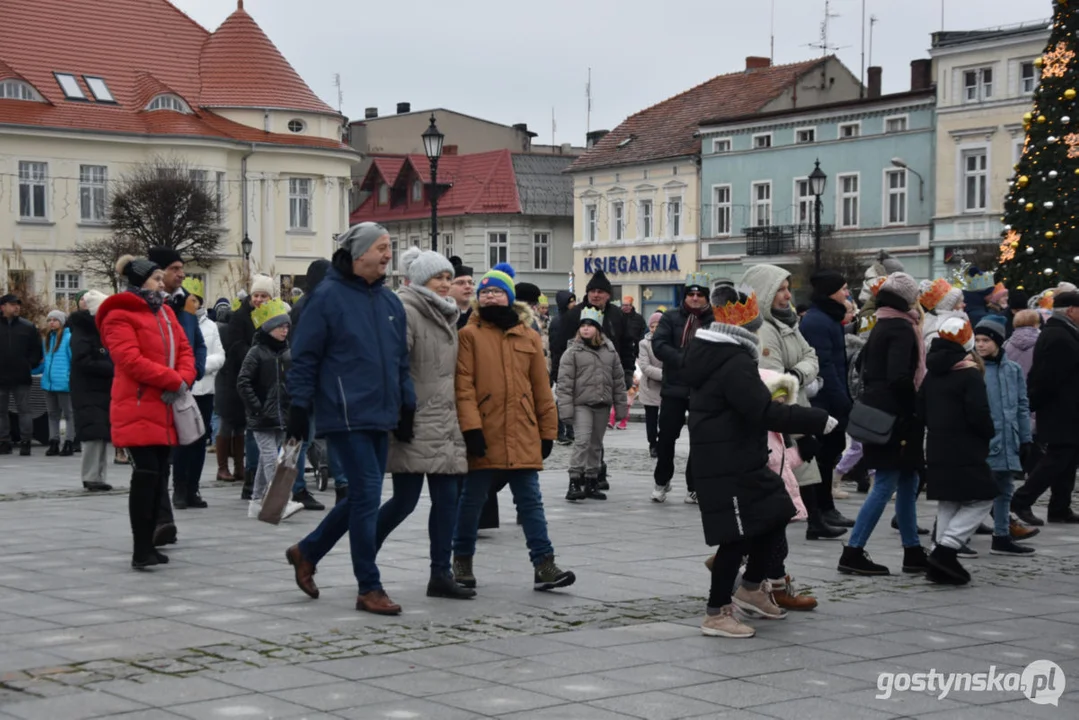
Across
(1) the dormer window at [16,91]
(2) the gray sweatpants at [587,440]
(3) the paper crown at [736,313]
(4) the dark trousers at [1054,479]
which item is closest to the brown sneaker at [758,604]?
(3) the paper crown at [736,313]

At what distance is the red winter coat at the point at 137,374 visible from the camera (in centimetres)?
993

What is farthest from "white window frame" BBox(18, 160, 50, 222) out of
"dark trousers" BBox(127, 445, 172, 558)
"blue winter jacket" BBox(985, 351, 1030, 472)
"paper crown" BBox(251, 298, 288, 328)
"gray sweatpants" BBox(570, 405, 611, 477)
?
"blue winter jacket" BBox(985, 351, 1030, 472)

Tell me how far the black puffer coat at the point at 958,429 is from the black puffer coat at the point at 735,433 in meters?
1.97

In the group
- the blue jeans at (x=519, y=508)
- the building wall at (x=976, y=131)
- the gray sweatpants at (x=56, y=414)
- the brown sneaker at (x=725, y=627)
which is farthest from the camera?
the building wall at (x=976, y=131)

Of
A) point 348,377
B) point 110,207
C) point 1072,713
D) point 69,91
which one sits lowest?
point 1072,713

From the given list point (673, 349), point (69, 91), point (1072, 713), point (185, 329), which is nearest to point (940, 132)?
point (69, 91)

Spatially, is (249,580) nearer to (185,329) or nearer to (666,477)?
(185,329)

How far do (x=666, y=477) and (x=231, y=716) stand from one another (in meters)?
8.12

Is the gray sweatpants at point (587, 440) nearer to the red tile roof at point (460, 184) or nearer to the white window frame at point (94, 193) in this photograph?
the white window frame at point (94, 193)

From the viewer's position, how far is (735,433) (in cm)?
799

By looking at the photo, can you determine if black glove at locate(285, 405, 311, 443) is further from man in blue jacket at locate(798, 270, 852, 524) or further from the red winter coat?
man in blue jacket at locate(798, 270, 852, 524)

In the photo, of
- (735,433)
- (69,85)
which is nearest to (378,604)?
(735,433)

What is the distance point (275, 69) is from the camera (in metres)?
64.8

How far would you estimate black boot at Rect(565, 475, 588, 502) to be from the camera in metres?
14.1
